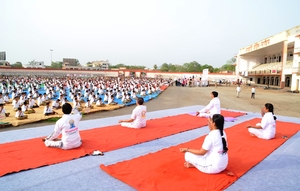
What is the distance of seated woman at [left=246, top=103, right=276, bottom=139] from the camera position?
4.71 m

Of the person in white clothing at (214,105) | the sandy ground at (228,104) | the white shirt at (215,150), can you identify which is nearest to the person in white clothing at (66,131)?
the white shirt at (215,150)

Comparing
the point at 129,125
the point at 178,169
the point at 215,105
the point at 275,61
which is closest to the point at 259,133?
the point at 215,105

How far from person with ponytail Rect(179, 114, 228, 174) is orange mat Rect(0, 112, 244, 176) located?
1796 millimetres

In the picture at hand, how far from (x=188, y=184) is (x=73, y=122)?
2336 millimetres

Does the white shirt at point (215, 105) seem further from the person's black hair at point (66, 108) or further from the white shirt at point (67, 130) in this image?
the person's black hair at point (66, 108)

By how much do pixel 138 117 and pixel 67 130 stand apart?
2.14m

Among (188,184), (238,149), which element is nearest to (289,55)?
(238,149)

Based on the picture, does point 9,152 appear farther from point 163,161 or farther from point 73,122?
point 163,161

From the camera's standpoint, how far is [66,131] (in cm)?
389

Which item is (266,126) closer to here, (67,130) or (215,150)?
(215,150)

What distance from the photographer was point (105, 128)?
5.70 m

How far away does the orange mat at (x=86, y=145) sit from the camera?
3.46 meters

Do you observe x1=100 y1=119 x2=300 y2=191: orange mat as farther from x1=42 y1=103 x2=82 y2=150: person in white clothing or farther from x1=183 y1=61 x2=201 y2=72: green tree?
x1=183 y1=61 x2=201 y2=72: green tree

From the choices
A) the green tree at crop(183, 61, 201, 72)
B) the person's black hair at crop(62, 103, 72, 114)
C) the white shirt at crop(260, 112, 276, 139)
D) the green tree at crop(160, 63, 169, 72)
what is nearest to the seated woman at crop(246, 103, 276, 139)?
the white shirt at crop(260, 112, 276, 139)
